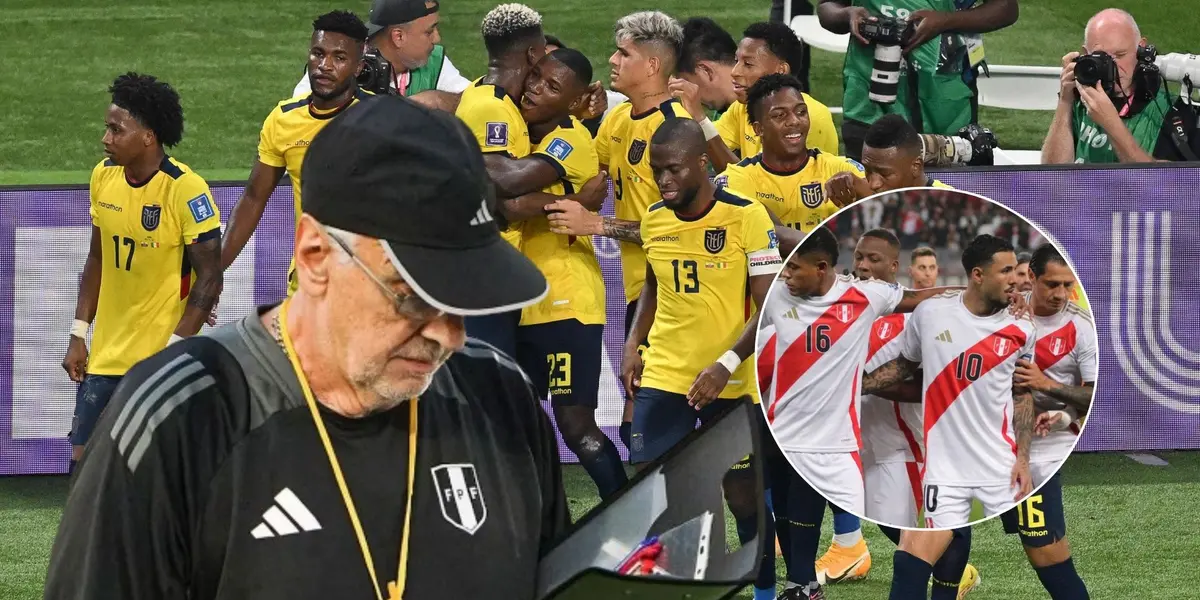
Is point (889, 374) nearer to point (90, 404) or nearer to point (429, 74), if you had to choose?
point (90, 404)

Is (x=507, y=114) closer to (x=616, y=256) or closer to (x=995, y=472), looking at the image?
(x=616, y=256)

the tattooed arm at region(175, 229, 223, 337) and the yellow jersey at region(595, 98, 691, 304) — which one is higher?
the yellow jersey at region(595, 98, 691, 304)

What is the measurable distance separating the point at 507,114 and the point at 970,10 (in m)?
2.95

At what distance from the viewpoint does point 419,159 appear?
6.09ft

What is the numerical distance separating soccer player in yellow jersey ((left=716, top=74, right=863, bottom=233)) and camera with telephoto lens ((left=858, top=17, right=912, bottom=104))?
71.5 inches

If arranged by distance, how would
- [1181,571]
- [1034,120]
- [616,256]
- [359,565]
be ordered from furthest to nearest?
[1034,120] < [616,256] < [1181,571] < [359,565]

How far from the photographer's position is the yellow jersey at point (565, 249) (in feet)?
20.8

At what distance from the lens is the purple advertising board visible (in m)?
7.07

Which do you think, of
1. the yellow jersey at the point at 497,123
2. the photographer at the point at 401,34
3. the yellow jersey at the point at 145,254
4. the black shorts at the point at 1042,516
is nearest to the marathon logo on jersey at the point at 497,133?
the yellow jersey at the point at 497,123

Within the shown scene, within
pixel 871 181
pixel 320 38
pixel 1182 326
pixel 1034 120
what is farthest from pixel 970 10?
pixel 1034 120

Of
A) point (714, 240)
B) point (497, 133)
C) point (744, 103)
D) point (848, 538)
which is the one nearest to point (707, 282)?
point (714, 240)

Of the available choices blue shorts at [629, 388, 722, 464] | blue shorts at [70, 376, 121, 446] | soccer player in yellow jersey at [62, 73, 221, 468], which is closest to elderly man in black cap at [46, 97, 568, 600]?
blue shorts at [629, 388, 722, 464]

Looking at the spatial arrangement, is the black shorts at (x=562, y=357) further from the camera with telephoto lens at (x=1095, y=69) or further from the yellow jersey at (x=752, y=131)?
the camera with telephoto lens at (x=1095, y=69)

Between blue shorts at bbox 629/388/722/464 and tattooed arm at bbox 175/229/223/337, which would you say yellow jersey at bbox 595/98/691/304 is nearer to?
blue shorts at bbox 629/388/722/464
